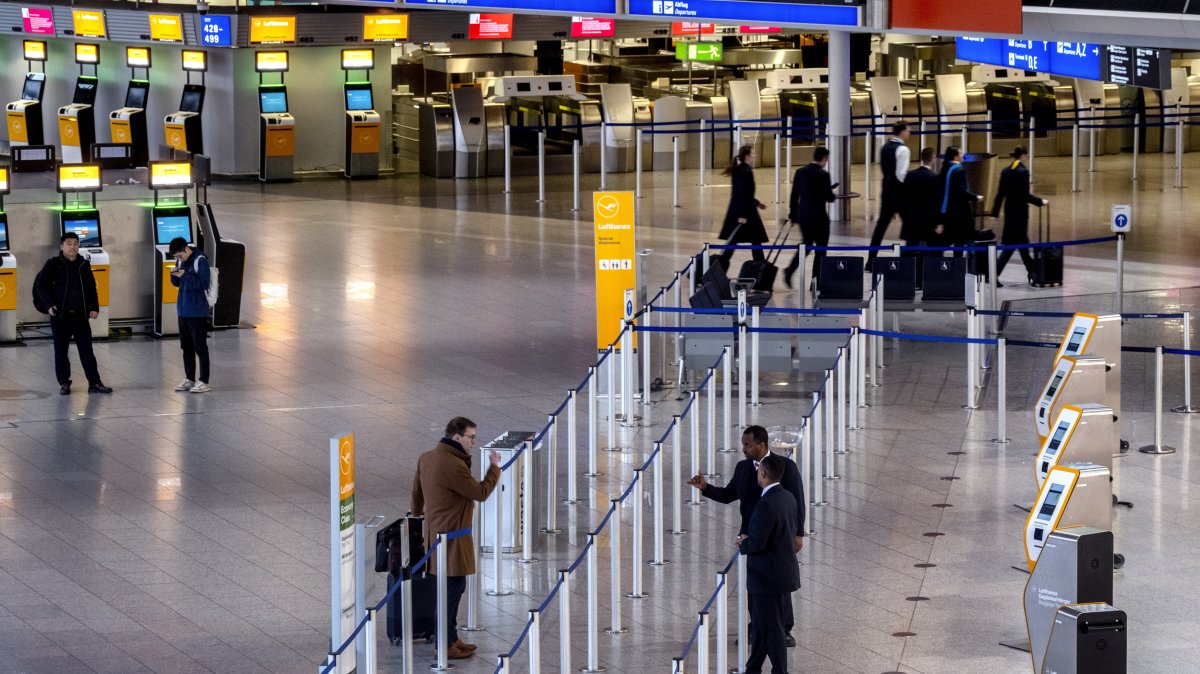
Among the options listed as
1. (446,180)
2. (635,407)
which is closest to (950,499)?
(635,407)

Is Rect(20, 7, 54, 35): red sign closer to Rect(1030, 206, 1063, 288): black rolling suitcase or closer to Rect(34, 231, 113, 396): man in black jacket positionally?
Rect(34, 231, 113, 396): man in black jacket

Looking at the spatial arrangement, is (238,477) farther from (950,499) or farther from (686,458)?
(950,499)

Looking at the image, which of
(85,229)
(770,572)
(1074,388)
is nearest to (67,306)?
(85,229)

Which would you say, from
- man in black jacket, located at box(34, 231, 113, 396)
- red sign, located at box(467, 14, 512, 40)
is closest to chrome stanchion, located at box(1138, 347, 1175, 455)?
man in black jacket, located at box(34, 231, 113, 396)

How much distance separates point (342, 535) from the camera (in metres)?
8.02

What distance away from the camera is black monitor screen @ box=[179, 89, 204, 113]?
28.4 meters

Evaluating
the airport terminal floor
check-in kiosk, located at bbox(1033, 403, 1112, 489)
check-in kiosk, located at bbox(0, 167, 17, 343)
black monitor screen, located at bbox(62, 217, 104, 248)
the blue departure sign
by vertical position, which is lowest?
the airport terminal floor

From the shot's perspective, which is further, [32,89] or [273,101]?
[32,89]

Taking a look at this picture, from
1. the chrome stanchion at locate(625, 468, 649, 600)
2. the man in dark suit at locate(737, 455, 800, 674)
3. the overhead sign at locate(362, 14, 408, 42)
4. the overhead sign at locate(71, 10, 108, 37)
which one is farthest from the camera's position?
the overhead sign at locate(71, 10, 108, 37)

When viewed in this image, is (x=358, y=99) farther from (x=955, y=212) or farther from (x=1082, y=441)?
(x=1082, y=441)

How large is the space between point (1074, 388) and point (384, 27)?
18.0 meters

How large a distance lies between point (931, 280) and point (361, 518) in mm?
7196

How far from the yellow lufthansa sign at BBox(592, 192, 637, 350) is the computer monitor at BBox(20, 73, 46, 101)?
64.6ft

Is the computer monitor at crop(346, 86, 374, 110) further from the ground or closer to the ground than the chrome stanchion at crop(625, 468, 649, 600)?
further from the ground
